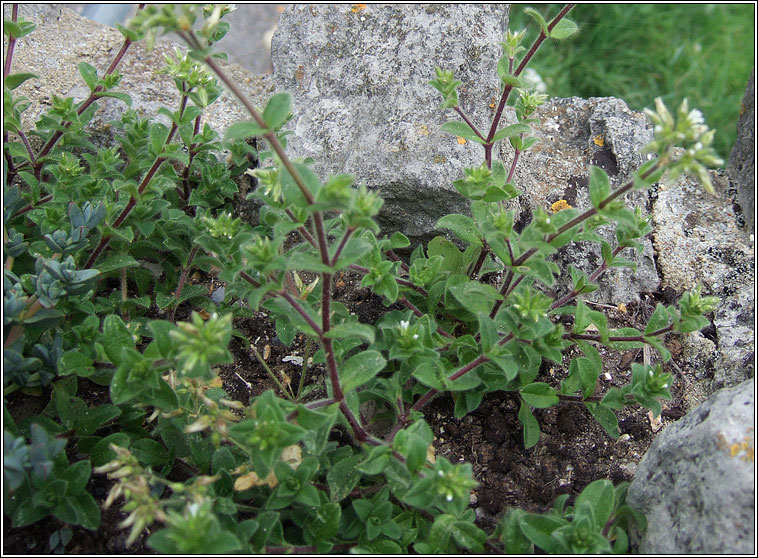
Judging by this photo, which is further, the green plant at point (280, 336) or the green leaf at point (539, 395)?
the green leaf at point (539, 395)

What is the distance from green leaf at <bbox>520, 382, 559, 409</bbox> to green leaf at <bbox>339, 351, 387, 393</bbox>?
25.1 inches

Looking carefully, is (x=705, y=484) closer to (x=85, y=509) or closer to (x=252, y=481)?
(x=252, y=481)

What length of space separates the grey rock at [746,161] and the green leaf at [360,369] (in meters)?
2.18

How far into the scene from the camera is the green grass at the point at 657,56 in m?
5.12

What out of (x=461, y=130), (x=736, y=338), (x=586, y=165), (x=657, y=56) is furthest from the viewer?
(x=657, y=56)

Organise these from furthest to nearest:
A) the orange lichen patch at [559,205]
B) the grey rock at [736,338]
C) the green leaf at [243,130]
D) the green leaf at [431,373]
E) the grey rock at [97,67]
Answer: the grey rock at [97,67], the orange lichen patch at [559,205], the grey rock at [736,338], the green leaf at [431,373], the green leaf at [243,130]

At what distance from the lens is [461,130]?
2682 mm

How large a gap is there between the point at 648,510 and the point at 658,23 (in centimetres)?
444

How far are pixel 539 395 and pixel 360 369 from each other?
742 mm

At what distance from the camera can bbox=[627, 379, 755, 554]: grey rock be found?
2.00m

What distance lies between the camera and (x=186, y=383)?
2297 mm

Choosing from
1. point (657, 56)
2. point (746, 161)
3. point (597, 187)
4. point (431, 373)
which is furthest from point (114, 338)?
point (657, 56)

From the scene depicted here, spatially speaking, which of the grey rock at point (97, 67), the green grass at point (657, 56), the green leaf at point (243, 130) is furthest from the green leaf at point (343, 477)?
the green grass at point (657, 56)

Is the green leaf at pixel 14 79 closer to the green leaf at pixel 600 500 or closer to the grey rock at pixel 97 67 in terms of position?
the grey rock at pixel 97 67
